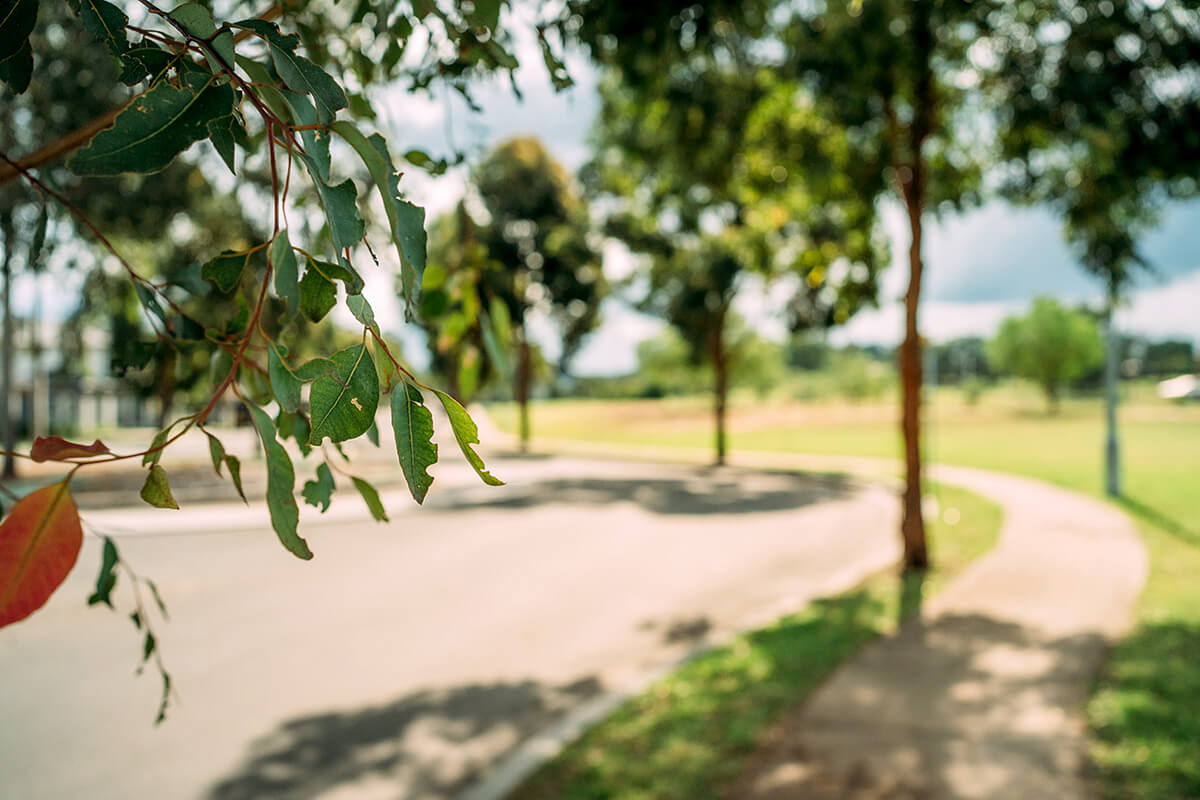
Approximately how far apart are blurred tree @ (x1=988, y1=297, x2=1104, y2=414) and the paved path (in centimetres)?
6848

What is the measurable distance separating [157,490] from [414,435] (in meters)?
0.35

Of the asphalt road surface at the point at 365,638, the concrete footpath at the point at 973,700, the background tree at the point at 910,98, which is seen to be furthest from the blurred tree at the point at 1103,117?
the asphalt road surface at the point at 365,638

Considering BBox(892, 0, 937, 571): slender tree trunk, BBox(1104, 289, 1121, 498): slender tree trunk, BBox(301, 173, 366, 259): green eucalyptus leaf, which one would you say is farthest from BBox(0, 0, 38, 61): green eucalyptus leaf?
BBox(1104, 289, 1121, 498): slender tree trunk

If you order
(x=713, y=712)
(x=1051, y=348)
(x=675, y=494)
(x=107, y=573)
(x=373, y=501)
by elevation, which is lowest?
(x=675, y=494)

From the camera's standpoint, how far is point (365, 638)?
7180 millimetres

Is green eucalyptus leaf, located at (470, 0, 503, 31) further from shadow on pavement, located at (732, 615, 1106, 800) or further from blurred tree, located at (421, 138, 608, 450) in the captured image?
blurred tree, located at (421, 138, 608, 450)

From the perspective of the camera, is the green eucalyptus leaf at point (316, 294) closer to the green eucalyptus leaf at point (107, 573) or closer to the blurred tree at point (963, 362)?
the green eucalyptus leaf at point (107, 573)

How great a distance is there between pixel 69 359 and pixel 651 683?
54.9 feet

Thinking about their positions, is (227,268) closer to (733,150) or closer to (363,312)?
(363,312)

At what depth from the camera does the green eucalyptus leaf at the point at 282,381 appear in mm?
785

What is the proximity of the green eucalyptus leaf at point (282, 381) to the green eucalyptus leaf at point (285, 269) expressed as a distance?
52 millimetres

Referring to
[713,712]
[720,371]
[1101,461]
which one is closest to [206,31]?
[713,712]

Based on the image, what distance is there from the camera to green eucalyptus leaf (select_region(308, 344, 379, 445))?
0.71 m

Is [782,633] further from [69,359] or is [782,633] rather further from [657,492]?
[69,359]
